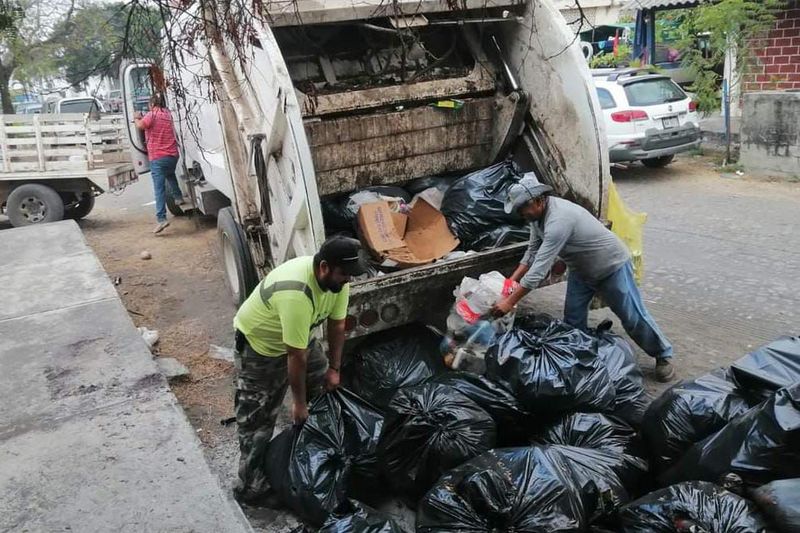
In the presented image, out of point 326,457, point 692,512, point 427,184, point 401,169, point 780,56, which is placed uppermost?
point 780,56

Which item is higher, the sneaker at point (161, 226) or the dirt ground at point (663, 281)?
the sneaker at point (161, 226)

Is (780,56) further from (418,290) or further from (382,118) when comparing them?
(418,290)

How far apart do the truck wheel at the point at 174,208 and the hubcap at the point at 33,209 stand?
1.47 metres

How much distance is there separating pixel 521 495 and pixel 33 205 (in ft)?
26.7

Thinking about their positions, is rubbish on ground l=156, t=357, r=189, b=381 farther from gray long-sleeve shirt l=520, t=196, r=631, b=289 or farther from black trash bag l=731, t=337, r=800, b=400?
black trash bag l=731, t=337, r=800, b=400

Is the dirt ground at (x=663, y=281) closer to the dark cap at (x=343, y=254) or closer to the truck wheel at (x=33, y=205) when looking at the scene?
the truck wheel at (x=33, y=205)

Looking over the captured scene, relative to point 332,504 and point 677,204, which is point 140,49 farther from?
point 677,204

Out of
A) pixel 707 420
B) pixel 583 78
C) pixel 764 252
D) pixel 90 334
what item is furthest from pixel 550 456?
pixel 764 252

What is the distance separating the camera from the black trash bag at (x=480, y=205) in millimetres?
4141

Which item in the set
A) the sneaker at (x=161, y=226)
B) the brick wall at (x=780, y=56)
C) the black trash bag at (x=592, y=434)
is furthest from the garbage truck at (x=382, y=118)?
the brick wall at (x=780, y=56)

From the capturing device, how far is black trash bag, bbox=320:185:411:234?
14.0 feet

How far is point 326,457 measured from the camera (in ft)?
9.16

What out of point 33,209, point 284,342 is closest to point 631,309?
point 284,342

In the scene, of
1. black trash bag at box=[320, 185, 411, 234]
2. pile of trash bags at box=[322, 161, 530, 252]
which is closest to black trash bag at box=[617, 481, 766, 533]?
pile of trash bags at box=[322, 161, 530, 252]
